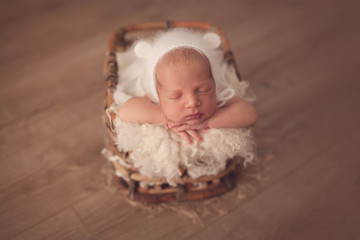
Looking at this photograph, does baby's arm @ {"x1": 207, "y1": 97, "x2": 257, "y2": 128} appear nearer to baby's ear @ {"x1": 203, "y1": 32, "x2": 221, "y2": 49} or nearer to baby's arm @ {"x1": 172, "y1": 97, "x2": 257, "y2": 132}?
baby's arm @ {"x1": 172, "y1": 97, "x2": 257, "y2": 132}

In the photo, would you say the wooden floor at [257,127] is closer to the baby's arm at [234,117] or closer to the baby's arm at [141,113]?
the baby's arm at [234,117]

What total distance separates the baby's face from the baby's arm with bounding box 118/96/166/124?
3cm

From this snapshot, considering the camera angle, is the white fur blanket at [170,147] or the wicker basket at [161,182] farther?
the wicker basket at [161,182]

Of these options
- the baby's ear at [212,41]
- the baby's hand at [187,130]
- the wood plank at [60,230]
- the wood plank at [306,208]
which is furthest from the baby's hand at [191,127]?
the wood plank at [60,230]

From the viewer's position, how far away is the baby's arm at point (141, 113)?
89 cm

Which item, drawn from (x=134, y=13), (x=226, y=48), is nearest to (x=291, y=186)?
(x=226, y=48)

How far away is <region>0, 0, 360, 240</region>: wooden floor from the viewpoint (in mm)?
1019

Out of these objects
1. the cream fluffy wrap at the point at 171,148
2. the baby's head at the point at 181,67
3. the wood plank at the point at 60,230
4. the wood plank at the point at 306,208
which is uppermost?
the baby's head at the point at 181,67

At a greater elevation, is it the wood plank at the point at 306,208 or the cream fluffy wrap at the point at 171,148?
the cream fluffy wrap at the point at 171,148

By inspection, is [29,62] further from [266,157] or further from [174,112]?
[266,157]

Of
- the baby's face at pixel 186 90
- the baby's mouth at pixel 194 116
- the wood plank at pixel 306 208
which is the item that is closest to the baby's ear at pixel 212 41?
the baby's face at pixel 186 90

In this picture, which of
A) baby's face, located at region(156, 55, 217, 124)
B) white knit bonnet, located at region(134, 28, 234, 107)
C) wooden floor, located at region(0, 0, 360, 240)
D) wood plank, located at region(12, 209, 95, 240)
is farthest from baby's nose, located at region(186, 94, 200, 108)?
wood plank, located at region(12, 209, 95, 240)

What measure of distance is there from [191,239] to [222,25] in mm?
1216

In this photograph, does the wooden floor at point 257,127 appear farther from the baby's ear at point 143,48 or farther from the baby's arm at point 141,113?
the baby's ear at point 143,48
